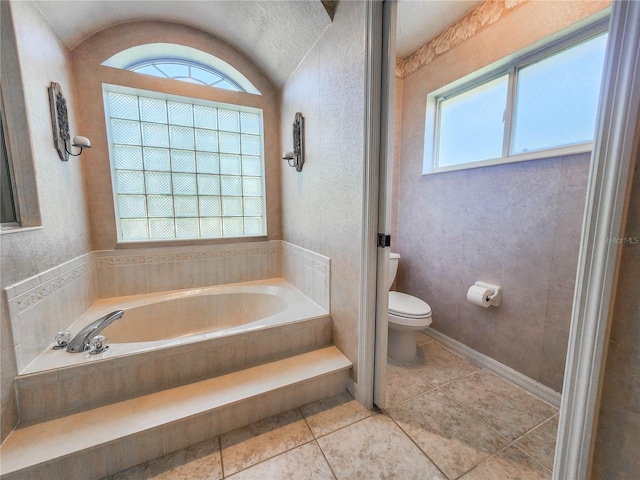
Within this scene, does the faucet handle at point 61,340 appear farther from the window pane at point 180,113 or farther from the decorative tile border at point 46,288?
the window pane at point 180,113

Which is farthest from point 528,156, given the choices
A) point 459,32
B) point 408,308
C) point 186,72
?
point 186,72

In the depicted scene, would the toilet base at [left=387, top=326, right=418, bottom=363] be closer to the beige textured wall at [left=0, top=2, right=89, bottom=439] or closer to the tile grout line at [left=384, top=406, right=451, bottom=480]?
the tile grout line at [left=384, top=406, right=451, bottom=480]

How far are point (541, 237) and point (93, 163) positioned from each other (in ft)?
10.3

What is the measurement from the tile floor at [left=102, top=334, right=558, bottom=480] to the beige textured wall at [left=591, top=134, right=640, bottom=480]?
2.31ft

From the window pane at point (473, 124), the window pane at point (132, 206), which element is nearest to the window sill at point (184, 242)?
the window pane at point (132, 206)

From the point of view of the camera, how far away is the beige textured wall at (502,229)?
4.79ft

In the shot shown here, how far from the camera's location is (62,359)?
1289 millimetres

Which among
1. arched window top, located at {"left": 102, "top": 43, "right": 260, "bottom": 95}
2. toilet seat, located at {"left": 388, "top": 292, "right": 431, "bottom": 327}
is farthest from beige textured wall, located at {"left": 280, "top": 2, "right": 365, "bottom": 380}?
arched window top, located at {"left": 102, "top": 43, "right": 260, "bottom": 95}

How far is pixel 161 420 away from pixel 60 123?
1.81 metres

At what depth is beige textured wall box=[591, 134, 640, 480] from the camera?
0.57m

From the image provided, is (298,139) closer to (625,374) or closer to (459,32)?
(459,32)

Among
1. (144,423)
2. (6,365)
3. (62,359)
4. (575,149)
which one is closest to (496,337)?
(575,149)

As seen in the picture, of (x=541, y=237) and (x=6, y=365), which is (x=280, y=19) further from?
(x=6, y=365)

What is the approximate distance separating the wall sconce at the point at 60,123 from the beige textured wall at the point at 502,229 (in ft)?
8.31
